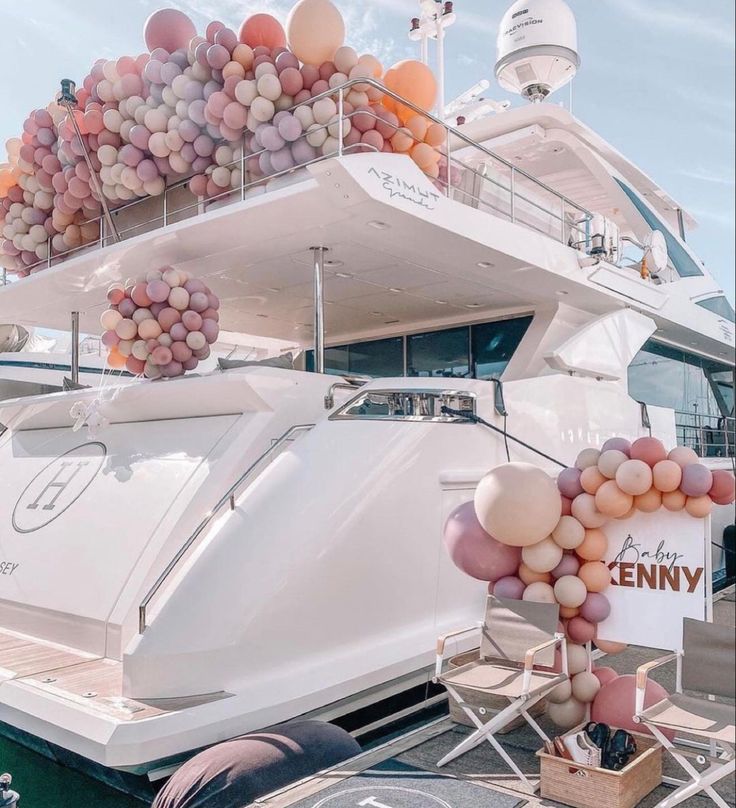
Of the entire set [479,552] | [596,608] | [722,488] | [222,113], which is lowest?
[596,608]

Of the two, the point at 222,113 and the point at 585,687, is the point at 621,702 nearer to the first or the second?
the point at 585,687

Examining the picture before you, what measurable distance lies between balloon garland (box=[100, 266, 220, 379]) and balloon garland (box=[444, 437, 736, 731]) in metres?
2.81

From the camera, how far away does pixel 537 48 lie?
8.00 metres

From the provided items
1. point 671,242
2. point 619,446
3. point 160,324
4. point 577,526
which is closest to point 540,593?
point 577,526

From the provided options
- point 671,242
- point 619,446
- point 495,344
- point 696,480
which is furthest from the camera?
point 671,242

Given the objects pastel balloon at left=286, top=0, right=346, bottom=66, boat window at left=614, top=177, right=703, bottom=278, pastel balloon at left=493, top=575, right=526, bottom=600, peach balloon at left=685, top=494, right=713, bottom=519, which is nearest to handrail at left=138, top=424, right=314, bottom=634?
pastel balloon at left=493, top=575, right=526, bottom=600

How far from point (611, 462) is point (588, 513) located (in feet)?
0.92

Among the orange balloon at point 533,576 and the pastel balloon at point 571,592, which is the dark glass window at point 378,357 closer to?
Result: the orange balloon at point 533,576

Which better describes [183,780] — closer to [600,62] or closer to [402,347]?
[600,62]

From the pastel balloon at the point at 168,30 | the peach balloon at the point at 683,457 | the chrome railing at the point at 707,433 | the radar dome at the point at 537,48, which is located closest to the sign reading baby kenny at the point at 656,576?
the peach balloon at the point at 683,457

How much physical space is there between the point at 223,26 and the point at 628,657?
18.2 ft

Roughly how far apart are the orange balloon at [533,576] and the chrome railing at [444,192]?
2817 millimetres

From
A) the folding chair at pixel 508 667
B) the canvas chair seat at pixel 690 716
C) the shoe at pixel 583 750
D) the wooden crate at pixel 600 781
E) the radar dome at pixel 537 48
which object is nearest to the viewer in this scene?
the canvas chair seat at pixel 690 716

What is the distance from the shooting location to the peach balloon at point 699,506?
347 centimetres
